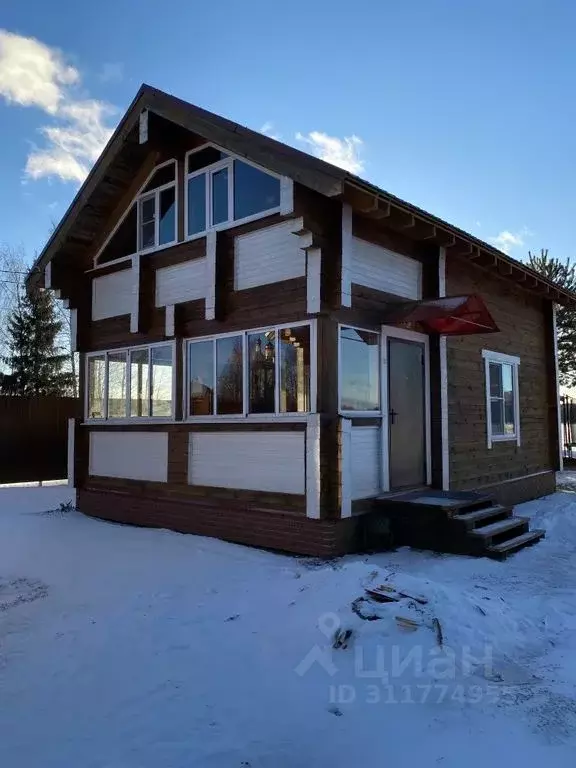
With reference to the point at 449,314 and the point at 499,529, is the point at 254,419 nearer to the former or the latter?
the point at 449,314

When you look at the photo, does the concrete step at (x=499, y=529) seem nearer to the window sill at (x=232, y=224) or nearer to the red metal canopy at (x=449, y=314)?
the red metal canopy at (x=449, y=314)

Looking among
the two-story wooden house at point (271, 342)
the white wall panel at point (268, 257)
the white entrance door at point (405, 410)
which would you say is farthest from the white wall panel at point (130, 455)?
the white entrance door at point (405, 410)

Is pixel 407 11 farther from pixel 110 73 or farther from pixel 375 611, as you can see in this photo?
pixel 375 611

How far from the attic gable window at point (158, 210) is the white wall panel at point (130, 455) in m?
2.96

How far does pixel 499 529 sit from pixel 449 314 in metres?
2.51

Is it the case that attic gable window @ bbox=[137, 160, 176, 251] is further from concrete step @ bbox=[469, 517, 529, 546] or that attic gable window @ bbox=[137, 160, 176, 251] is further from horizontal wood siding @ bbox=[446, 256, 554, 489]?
concrete step @ bbox=[469, 517, 529, 546]

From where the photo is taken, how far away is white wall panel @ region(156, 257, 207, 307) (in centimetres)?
821

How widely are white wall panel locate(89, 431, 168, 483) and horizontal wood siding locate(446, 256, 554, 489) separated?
4.23 metres

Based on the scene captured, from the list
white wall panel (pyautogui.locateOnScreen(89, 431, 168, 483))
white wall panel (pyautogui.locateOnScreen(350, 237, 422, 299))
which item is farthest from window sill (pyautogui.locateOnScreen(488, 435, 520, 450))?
white wall panel (pyautogui.locateOnScreen(89, 431, 168, 483))

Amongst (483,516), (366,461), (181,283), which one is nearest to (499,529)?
(483,516)

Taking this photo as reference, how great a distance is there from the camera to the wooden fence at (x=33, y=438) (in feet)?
46.6

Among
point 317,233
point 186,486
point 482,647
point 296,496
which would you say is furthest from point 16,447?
point 482,647

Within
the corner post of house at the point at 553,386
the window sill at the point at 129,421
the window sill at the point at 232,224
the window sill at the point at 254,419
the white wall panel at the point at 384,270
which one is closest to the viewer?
the window sill at the point at 254,419

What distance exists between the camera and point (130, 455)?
9.25 metres
